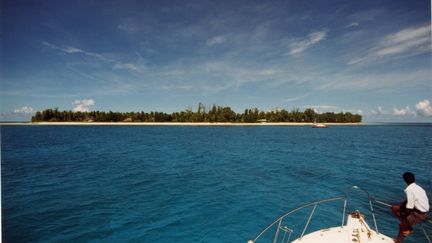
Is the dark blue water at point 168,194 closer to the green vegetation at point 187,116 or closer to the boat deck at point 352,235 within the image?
the boat deck at point 352,235

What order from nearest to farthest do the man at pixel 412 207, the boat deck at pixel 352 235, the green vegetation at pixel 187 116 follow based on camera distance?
the man at pixel 412 207 → the boat deck at pixel 352 235 → the green vegetation at pixel 187 116

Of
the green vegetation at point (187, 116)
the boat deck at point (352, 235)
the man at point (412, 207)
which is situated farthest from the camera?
the green vegetation at point (187, 116)

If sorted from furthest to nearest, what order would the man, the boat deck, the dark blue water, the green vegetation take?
the green vegetation, the dark blue water, the boat deck, the man

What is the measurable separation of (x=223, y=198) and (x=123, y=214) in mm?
6364

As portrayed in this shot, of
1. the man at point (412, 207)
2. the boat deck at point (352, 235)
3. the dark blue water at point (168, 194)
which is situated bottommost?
the dark blue water at point (168, 194)

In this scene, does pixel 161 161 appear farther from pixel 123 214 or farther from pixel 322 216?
pixel 322 216

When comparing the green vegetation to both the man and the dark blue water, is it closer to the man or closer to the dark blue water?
the dark blue water

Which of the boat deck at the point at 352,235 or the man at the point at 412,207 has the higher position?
the man at the point at 412,207

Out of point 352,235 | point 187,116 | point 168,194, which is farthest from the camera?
point 187,116

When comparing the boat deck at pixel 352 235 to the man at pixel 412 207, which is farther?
the boat deck at pixel 352 235

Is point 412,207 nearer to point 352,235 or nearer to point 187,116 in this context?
point 352,235

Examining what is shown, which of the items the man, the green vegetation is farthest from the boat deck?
the green vegetation

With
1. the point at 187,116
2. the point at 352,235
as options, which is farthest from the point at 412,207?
the point at 187,116

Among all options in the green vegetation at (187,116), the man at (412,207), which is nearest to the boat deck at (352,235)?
the man at (412,207)
